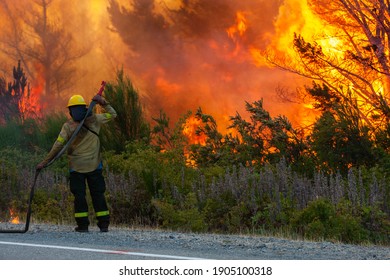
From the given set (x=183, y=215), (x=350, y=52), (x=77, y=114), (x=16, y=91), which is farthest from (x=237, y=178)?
(x=16, y=91)

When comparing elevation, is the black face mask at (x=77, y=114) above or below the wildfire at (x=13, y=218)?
above

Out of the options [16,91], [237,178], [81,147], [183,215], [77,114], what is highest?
[16,91]

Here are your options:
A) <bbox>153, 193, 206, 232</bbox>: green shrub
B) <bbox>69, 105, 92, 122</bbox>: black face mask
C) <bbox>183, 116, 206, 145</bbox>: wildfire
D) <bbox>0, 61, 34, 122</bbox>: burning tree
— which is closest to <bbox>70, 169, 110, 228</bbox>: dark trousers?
<bbox>69, 105, 92, 122</bbox>: black face mask

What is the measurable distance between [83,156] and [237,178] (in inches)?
164

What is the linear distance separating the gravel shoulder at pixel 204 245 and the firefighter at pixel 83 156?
332 millimetres

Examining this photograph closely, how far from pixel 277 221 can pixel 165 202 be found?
87.1 inches

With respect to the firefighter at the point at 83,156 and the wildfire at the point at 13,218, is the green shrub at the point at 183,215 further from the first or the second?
the wildfire at the point at 13,218

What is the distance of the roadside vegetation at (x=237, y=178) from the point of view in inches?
494

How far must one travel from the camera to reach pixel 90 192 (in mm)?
10969

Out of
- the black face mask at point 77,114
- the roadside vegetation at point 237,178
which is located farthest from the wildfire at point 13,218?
the black face mask at point 77,114

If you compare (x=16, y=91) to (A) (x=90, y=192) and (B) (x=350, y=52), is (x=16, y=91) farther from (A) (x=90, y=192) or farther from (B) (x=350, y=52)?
(A) (x=90, y=192)
